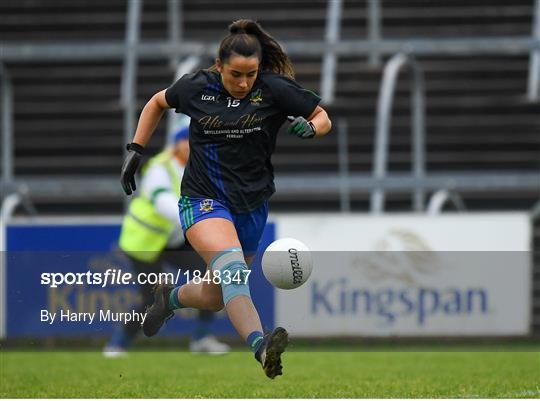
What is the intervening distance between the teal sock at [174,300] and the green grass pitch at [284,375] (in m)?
0.45

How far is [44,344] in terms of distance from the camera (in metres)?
11.0

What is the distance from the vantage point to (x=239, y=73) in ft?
20.1

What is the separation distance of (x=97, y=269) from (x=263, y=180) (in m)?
3.31

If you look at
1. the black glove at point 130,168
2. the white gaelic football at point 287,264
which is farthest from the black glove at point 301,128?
the black glove at point 130,168

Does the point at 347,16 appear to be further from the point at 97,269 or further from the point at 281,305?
the point at 97,269

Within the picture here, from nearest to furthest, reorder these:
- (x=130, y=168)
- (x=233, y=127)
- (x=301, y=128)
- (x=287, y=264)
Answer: (x=301, y=128) < (x=287, y=264) < (x=233, y=127) < (x=130, y=168)

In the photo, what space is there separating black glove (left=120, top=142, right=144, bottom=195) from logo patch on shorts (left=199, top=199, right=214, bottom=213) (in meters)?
0.38

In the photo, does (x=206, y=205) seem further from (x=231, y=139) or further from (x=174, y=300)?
(x=174, y=300)

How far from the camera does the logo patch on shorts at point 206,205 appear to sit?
20.6 feet

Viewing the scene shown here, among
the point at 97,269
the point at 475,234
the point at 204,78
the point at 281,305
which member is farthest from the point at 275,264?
the point at 475,234

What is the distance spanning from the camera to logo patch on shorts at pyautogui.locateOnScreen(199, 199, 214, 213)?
247 inches

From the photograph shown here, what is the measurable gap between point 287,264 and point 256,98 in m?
0.82

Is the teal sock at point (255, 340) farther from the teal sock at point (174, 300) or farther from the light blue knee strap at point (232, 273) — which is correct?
the teal sock at point (174, 300)

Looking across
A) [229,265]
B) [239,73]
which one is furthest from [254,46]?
[229,265]
